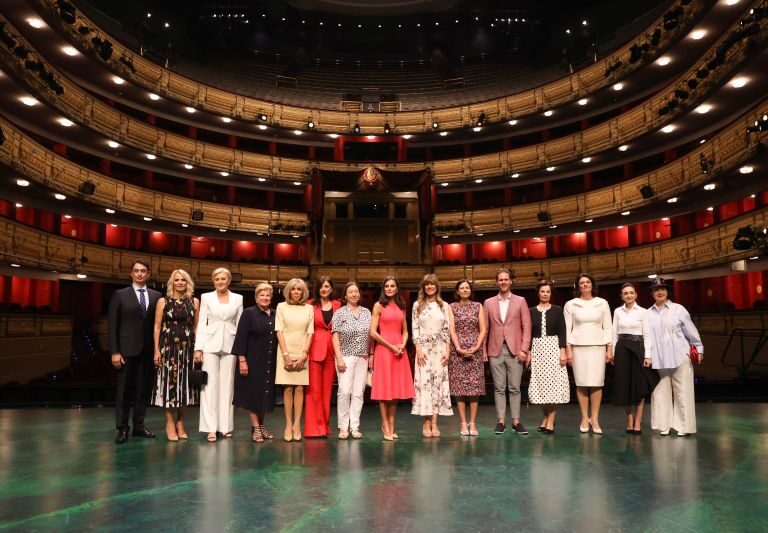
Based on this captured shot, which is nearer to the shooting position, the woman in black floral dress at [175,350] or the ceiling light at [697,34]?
the woman in black floral dress at [175,350]

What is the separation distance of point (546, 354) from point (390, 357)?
174cm

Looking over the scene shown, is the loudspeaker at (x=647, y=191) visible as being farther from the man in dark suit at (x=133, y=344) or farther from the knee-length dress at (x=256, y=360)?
the man in dark suit at (x=133, y=344)

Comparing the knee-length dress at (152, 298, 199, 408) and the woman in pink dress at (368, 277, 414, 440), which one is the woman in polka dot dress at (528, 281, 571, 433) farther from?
the knee-length dress at (152, 298, 199, 408)

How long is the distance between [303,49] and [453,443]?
Result: 2870 cm

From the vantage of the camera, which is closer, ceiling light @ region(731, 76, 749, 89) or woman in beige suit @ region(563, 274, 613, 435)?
woman in beige suit @ region(563, 274, 613, 435)

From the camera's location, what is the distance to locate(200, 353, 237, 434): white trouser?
5.09m

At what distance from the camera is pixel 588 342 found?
552cm

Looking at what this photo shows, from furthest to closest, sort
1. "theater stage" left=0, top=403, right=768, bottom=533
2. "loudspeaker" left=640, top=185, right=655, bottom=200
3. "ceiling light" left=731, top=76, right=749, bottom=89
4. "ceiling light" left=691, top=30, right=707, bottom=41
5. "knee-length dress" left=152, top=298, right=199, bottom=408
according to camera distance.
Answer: "loudspeaker" left=640, top=185, right=655, bottom=200, "ceiling light" left=691, top=30, right=707, bottom=41, "ceiling light" left=731, top=76, right=749, bottom=89, "knee-length dress" left=152, top=298, right=199, bottom=408, "theater stage" left=0, top=403, right=768, bottom=533

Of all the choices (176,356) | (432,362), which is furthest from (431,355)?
(176,356)

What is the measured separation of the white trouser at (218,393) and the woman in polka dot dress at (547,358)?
3.15 meters

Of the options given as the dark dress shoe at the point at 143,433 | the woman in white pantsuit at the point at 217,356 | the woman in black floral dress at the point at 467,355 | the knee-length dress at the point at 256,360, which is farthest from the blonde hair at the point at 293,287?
the dark dress shoe at the point at 143,433

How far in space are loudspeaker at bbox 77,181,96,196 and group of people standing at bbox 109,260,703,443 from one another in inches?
522

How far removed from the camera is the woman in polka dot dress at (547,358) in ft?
17.8

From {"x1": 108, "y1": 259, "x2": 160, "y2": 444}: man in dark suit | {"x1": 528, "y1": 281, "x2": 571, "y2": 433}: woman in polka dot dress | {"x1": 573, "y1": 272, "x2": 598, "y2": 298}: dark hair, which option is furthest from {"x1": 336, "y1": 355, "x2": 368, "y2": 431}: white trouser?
{"x1": 573, "y1": 272, "x2": 598, "y2": 298}: dark hair
